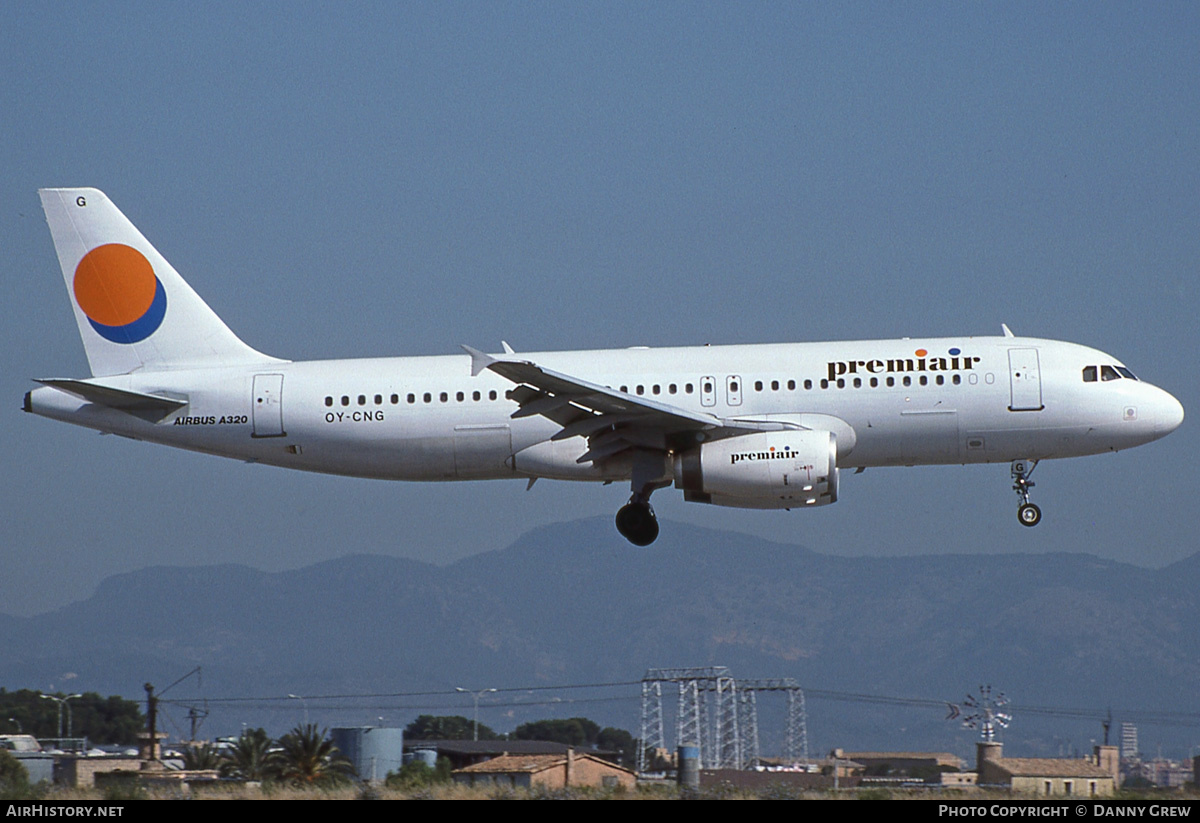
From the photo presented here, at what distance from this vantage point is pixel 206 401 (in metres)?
34.1

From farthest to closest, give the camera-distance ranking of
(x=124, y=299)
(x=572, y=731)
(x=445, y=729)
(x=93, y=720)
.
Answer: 1. (x=572, y=731)
2. (x=93, y=720)
3. (x=445, y=729)
4. (x=124, y=299)

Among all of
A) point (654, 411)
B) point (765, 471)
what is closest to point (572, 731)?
point (765, 471)

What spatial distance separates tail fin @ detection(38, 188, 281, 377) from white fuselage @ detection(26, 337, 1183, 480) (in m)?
0.88

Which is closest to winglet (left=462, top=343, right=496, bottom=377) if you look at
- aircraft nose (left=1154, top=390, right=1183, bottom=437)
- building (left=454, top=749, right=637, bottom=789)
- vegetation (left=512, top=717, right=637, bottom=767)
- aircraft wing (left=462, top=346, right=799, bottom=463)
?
aircraft wing (left=462, top=346, right=799, bottom=463)

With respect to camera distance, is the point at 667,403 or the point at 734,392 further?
the point at 667,403

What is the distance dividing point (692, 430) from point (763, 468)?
1.74 m

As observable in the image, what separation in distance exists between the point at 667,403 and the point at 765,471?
2.95 metres

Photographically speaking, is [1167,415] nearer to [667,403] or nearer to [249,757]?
[667,403]

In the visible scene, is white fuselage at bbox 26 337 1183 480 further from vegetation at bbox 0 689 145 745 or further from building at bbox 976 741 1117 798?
vegetation at bbox 0 689 145 745

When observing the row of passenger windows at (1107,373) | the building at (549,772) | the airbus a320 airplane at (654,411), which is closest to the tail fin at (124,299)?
the airbus a320 airplane at (654,411)

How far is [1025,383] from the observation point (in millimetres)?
32000

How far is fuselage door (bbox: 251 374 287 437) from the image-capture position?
33.8 m

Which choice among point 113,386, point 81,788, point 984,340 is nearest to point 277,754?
point 81,788
